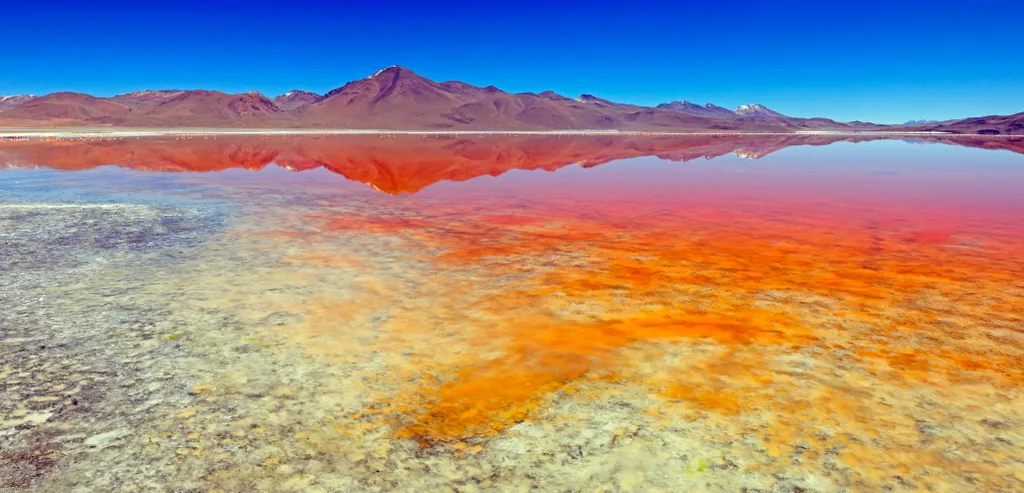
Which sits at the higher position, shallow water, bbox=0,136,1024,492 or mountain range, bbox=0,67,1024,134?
mountain range, bbox=0,67,1024,134

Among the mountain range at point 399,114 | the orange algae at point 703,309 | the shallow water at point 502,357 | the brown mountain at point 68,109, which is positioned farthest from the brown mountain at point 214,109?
the orange algae at point 703,309

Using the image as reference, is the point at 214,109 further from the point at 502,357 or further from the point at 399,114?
the point at 502,357

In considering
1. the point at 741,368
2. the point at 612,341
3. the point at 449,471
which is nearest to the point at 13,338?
the point at 449,471

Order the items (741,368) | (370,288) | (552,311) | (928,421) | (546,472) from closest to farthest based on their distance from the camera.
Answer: (546,472) < (928,421) < (741,368) < (552,311) < (370,288)

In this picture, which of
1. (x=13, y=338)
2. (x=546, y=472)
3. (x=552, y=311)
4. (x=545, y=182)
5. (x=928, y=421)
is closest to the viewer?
(x=546, y=472)

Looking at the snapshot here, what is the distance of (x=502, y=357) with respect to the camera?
4.74m

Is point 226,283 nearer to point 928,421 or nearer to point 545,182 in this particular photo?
point 928,421

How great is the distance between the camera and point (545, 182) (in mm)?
18844

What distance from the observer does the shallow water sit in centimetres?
330

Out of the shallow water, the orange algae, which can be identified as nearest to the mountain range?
the orange algae

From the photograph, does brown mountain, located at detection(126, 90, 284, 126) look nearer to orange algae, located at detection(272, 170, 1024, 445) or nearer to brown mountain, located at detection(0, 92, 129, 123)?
brown mountain, located at detection(0, 92, 129, 123)

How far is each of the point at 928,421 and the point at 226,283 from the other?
20.6ft

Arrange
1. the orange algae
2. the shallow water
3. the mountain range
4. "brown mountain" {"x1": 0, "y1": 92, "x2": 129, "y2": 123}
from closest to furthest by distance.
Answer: the shallow water → the orange algae → the mountain range → "brown mountain" {"x1": 0, "y1": 92, "x2": 129, "y2": 123}

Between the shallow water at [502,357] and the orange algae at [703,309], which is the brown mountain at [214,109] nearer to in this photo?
the shallow water at [502,357]
